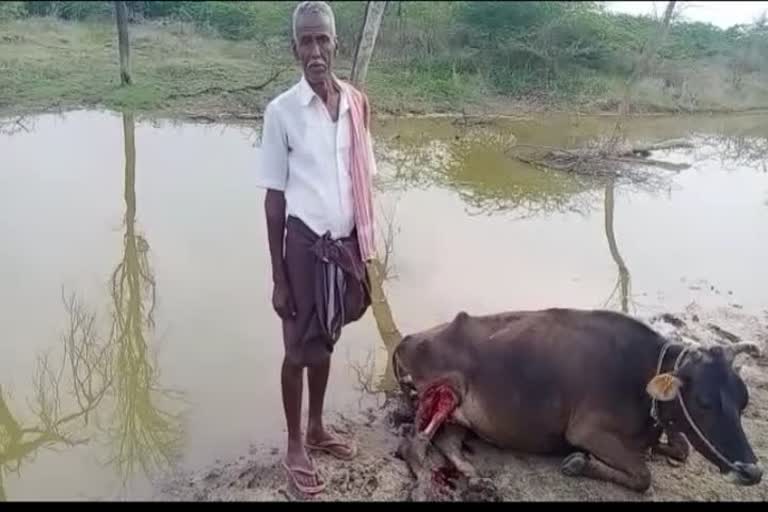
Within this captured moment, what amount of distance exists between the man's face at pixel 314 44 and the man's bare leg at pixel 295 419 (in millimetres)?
1158

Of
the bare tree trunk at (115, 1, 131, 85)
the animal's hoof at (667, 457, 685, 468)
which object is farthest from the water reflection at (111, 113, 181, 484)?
the bare tree trunk at (115, 1, 131, 85)

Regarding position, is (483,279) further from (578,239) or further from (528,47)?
(528,47)

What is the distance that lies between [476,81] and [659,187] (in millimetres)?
7154

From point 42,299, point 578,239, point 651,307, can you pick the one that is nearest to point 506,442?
point 651,307

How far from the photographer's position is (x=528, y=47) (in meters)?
18.0

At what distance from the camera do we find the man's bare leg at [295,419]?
3.38m

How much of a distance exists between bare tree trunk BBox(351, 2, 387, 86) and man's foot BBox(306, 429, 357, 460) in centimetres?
404

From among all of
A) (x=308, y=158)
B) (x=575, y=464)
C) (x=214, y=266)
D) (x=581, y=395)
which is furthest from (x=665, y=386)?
(x=214, y=266)

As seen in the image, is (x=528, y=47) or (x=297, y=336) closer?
(x=297, y=336)

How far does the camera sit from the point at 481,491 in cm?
358

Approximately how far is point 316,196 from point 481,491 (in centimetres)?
150

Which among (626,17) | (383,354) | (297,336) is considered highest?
(626,17)

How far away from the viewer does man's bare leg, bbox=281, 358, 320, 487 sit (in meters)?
3.38

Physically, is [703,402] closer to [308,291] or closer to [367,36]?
[308,291]
